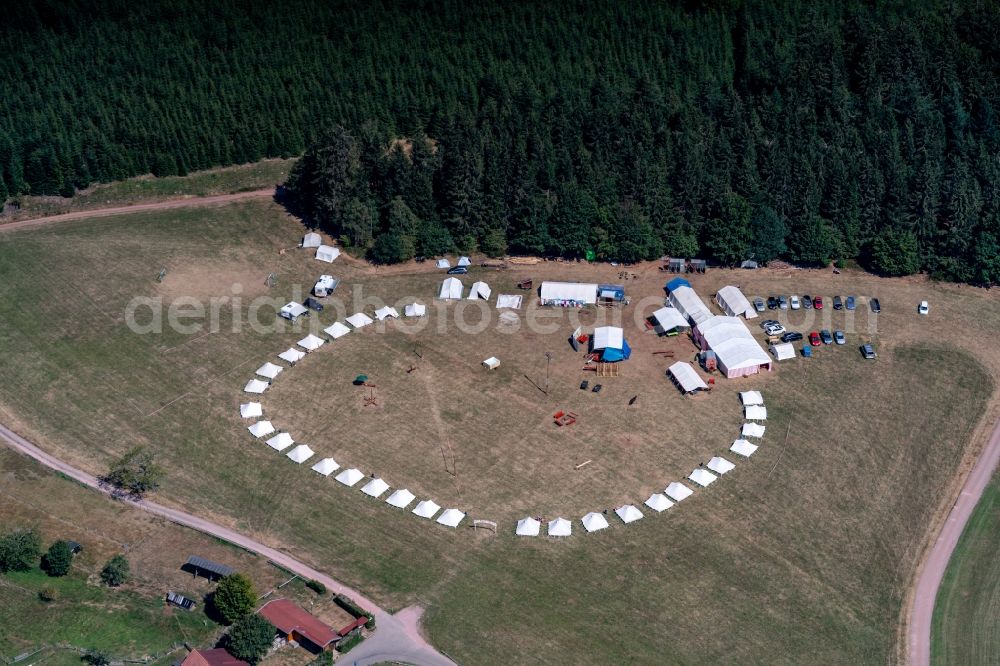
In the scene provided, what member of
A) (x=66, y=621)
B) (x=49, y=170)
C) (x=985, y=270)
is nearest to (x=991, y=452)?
(x=985, y=270)

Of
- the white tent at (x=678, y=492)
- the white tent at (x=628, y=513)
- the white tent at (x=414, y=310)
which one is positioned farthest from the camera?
the white tent at (x=414, y=310)

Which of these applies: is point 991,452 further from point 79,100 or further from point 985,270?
point 79,100

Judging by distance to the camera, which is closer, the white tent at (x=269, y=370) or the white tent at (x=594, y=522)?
the white tent at (x=594, y=522)

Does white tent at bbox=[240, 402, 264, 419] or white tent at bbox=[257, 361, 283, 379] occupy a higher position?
white tent at bbox=[257, 361, 283, 379]

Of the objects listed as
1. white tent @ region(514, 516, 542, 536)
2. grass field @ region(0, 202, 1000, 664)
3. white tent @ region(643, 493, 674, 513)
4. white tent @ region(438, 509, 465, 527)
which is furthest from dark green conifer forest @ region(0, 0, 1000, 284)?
white tent @ region(514, 516, 542, 536)

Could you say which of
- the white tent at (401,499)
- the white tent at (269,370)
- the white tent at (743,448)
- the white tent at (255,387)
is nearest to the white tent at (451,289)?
the white tent at (269,370)

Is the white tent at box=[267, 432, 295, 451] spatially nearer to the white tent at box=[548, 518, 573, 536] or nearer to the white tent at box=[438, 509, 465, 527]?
the white tent at box=[438, 509, 465, 527]

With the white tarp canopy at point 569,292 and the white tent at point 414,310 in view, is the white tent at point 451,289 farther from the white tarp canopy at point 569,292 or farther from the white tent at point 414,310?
the white tarp canopy at point 569,292
